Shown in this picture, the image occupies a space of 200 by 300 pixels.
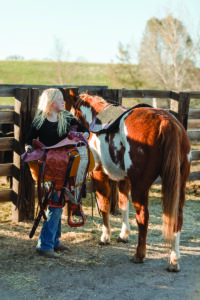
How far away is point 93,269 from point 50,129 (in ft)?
5.09

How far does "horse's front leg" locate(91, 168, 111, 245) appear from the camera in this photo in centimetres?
422

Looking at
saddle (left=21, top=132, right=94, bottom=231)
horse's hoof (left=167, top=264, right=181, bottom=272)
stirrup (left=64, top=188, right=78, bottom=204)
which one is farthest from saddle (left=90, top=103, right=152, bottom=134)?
horse's hoof (left=167, top=264, right=181, bottom=272)

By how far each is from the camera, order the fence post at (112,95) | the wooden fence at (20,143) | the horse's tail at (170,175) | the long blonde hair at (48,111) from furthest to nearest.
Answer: the fence post at (112,95), the wooden fence at (20,143), the long blonde hair at (48,111), the horse's tail at (170,175)

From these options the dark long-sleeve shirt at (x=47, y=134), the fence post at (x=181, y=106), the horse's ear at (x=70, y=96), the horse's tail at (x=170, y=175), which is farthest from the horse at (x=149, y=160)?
the fence post at (x=181, y=106)

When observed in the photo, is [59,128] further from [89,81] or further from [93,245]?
[89,81]

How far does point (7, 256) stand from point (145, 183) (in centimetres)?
181

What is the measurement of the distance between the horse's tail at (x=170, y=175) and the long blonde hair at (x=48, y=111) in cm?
107

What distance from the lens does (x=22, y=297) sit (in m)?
2.86

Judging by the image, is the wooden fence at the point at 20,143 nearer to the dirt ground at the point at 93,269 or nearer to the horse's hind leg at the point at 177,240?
the dirt ground at the point at 93,269

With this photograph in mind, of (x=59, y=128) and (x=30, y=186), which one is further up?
(x=59, y=128)

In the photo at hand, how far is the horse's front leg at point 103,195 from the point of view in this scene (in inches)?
166

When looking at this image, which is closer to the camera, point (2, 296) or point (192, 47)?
point (2, 296)

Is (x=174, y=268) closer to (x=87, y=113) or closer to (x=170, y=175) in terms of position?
(x=170, y=175)

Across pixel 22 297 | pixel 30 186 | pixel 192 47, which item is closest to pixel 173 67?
pixel 192 47
